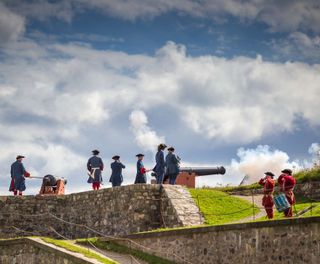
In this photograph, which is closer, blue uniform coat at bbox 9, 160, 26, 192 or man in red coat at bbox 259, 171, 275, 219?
man in red coat at bbox 259, 171, 275, 219

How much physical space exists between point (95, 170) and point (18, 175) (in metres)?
3.30

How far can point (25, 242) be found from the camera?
909 inches

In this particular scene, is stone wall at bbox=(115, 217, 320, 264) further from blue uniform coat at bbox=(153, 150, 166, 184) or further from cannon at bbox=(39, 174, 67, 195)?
cannon at bbox=(39, 174, 67, 195)

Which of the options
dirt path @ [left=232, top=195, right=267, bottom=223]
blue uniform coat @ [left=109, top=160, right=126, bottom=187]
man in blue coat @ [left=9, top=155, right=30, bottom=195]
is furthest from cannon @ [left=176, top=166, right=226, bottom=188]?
man in blue coat @ [left=9, top=155, right=30, bottom=195]

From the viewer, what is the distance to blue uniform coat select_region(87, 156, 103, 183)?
28.2m

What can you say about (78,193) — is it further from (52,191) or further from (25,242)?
(25,242)

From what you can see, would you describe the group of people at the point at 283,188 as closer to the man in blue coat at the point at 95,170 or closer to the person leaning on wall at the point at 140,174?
the person leaning on wall at the point at 140,174

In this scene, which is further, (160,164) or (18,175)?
(18,175)

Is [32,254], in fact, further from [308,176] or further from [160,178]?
[308,176]

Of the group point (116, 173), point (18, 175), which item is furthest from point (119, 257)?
point (18, 175)

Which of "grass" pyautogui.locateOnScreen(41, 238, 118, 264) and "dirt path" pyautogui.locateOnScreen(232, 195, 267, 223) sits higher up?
"dirt path" pyautogui.locateOnScreen(232, 195, 267, 223)

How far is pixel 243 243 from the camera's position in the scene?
760 inches

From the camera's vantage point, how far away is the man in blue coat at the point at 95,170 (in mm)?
28156

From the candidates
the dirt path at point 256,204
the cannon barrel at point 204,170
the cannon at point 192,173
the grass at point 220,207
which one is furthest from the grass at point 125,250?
the cannon barrel at point 204,170
